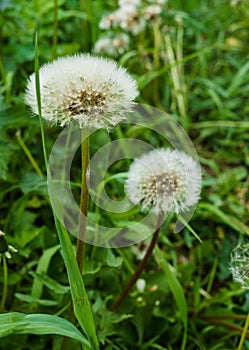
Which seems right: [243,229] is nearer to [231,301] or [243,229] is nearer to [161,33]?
[231,301]

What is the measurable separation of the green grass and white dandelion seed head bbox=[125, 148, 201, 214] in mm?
112

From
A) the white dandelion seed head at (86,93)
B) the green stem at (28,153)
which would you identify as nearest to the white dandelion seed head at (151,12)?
the green stem at (28,153)

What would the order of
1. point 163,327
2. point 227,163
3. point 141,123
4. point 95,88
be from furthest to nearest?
1. point 227,163
2. point 141,123
3. point 163,327
4. point 95,88

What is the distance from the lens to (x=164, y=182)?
1095 millimetres

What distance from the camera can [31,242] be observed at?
1.30 m

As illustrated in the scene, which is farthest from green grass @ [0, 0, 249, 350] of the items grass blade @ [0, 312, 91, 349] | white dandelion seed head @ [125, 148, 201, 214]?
white dandelion seed head @ [125, 148, 201, 214]

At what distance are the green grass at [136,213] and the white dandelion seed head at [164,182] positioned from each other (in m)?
0.11

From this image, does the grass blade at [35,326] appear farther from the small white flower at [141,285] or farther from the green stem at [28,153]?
the green stem at [28,153]

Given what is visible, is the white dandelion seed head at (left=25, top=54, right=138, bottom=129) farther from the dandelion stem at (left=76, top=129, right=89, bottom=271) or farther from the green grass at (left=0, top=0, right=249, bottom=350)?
the green grass at (left=0, top=0, right=249, bottom=350)

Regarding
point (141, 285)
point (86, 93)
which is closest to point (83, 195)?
point (86, 93)

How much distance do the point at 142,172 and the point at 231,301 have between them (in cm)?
51

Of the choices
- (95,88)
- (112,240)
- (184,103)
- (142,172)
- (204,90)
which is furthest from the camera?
(204,90)

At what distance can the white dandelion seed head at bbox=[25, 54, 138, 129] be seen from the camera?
0.81 m

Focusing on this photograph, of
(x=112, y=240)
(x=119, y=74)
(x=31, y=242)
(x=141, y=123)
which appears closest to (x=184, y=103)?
(x=141, y=123)
